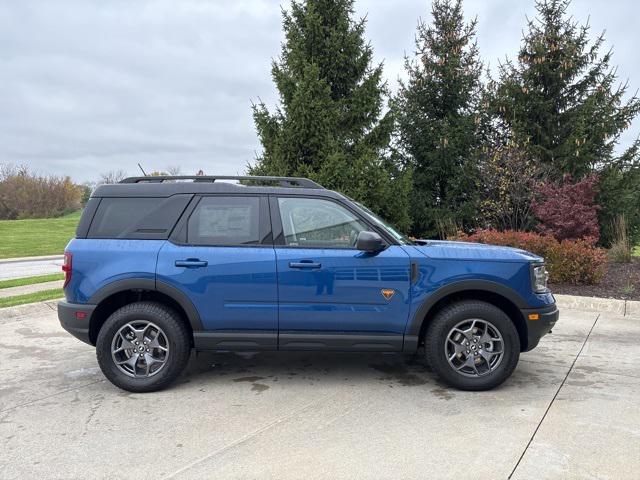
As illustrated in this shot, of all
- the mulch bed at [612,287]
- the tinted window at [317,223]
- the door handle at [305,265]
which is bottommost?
the mulch bed at [612,287]

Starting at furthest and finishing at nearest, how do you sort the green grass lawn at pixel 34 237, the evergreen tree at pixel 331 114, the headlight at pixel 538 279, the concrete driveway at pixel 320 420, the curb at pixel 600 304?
the green grass lawn at pixel 34 237
the evergreen tree at pixel 331 114
the curb at pixel 600 304
the headlight at pixel 538 279
the concrete driveway at pixel 320 420

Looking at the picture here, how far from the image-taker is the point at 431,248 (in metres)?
4.40

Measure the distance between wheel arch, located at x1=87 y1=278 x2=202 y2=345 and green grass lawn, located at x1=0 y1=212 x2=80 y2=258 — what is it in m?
23.2

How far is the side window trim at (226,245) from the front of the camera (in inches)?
172

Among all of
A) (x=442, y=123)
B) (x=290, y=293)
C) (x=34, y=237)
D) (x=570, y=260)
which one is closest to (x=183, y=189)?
(x=290, y=293)

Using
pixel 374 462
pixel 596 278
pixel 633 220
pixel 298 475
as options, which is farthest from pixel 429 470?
pixel 633 220

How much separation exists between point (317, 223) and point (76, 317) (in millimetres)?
2324

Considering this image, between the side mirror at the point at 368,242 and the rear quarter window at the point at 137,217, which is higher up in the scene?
the rear quarter window at the point at 137,217

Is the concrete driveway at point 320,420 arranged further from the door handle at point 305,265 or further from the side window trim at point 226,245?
the side window trim at point 226,245

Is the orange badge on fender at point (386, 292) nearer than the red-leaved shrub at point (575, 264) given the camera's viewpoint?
Yes

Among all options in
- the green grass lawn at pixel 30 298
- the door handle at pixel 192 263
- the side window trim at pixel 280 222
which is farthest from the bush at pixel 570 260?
the green grass lawn at pixel 30 298

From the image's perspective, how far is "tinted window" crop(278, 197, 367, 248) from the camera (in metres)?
4.37

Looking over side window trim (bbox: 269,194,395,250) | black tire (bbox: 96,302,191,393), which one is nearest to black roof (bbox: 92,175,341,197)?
side window trim (bbox: 269,194,395,250)

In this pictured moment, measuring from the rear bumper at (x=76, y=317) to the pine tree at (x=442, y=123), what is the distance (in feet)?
40.3
